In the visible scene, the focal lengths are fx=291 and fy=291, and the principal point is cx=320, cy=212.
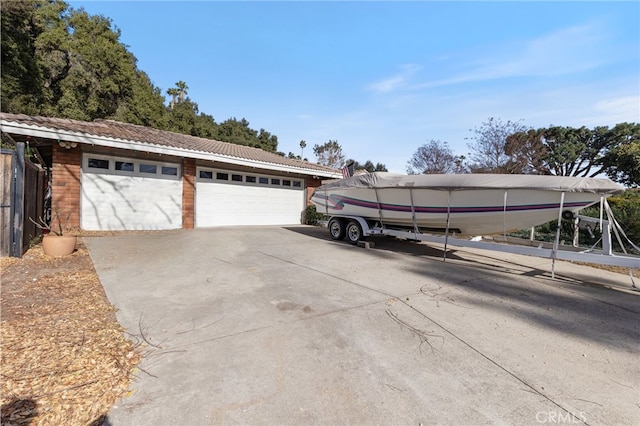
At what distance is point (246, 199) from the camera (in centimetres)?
1286

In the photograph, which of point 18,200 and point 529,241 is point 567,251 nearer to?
point 529,241

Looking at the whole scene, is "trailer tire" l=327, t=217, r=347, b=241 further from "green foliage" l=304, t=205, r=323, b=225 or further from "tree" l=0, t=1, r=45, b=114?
"tree" l=0, t=1, r=45, b=114

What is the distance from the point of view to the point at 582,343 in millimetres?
3016

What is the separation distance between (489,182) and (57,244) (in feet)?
28.6

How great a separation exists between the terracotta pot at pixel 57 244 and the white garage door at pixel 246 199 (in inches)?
220

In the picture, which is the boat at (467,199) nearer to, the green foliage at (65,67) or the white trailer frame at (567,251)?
the white trailer frame at (567,251)

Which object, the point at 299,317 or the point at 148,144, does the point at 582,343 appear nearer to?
the point at 299,317

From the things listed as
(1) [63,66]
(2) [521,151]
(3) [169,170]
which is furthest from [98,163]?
(2) [521,151]

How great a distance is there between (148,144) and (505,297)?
407 inches

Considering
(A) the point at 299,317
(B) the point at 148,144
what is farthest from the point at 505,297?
(B) the point at 148,144

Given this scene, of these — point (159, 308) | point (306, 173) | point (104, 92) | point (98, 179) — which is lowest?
point (159, 308)

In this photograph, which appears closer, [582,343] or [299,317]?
[582,343]

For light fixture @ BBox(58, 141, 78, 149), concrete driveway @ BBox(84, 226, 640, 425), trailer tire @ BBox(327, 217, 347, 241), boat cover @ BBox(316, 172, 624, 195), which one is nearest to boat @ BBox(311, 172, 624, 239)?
boat cover @ BBox(316, 172, 624, 195)

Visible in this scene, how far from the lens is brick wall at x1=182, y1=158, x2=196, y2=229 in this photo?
11.0m
